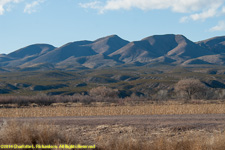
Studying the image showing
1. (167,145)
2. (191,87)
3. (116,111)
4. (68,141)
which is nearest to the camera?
(68,141)

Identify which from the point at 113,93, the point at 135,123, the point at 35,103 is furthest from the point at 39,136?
the point at 113,93

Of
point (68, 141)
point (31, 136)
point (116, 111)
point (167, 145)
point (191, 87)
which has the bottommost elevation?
point (116, 111)

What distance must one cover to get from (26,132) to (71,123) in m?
8.16

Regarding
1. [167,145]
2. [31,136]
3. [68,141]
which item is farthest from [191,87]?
[31,136]

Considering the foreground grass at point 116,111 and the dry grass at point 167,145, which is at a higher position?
the dry grass at point 167,145

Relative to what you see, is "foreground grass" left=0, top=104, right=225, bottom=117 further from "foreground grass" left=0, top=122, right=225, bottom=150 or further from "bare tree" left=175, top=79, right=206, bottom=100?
"bare tree" left=175, top=79, right=206, bottom=100

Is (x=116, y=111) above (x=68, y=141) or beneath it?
beneath

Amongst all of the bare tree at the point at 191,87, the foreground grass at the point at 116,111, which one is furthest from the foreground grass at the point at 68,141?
the bare tree at the point at 191,87

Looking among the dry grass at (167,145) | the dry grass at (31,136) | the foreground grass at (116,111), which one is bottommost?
the foreground grass at (116,111)

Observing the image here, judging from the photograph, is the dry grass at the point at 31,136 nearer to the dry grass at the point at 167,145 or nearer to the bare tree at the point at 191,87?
the dry grass at the point at 167,145

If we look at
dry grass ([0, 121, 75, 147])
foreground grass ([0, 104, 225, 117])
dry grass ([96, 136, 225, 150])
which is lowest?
foreground grass ([0, 104, 225, 117])

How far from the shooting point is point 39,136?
12797 mm

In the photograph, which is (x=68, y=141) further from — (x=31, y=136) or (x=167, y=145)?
(x=167, y=145)

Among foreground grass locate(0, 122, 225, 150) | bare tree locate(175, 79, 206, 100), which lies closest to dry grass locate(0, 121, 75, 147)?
foreground grass locate(0, 122, 225, 150)
